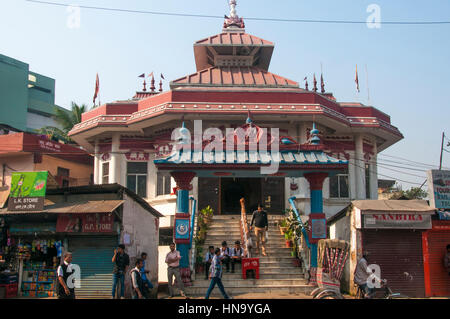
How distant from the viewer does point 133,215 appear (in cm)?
1512

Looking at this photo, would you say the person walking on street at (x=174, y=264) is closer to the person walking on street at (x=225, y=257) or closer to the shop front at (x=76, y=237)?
the shop front at (x=76, y=237)

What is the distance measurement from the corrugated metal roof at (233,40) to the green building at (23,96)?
115 ft

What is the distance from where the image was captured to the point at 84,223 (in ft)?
46.8

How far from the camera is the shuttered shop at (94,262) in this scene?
13.9 m

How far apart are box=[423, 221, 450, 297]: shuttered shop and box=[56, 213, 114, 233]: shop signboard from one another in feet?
33.6

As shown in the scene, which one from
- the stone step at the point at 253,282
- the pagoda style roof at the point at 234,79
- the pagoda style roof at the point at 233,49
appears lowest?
the stone step at the point at 253,282

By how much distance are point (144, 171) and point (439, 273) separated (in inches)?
550

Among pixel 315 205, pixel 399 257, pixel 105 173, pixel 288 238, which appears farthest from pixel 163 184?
pixel 399 257

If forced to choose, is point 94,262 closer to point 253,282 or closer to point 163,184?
point 253,282

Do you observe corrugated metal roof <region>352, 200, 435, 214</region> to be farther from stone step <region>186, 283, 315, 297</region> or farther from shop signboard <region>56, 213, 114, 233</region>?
shop signboard <region>56, 213, 114, 233</region>

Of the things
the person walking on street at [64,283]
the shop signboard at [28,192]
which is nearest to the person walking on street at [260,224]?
the shop signboard at [28,192]

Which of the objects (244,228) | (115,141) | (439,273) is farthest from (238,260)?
(115,141)

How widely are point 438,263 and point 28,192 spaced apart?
44.4 feet
